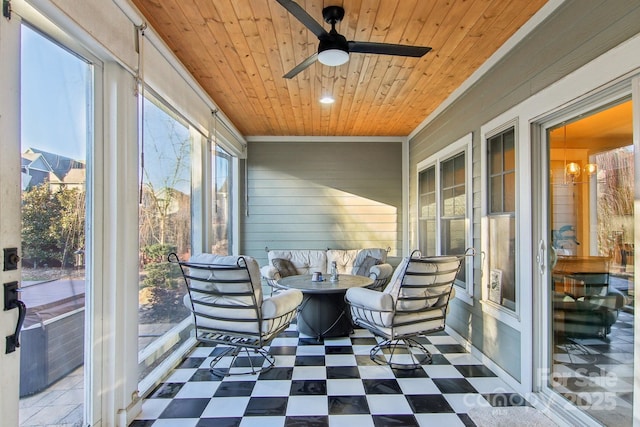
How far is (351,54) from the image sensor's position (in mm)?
2928

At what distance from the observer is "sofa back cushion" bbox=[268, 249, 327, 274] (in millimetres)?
5312

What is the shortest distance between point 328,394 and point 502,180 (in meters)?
2.25

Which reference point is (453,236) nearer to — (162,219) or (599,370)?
(599,370)

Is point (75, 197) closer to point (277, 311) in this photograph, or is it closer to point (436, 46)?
point (277, 311)

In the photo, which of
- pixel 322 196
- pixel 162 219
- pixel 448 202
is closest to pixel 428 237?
pixel 448 202

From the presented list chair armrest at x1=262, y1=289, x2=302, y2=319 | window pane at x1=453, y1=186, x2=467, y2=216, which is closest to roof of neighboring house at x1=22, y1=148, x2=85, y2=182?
chair armrest at x1=262, y1=289, x2=302, y2=319

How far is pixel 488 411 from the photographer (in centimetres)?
232

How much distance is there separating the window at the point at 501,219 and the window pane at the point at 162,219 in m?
2.84

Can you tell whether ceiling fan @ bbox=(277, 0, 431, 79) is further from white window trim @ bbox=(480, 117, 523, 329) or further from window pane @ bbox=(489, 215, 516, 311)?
window pane @ bbox=(489, 215, 516, 311)

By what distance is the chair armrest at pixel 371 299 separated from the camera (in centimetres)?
281

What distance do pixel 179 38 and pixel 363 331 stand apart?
347 cm

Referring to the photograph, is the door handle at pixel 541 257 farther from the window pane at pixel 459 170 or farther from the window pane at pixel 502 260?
the window pane at pixel 459 170

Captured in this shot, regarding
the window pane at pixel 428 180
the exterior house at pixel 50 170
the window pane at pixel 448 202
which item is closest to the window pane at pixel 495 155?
the window pane at pixel 448 202

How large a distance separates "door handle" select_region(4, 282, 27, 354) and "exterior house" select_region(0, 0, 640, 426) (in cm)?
3
